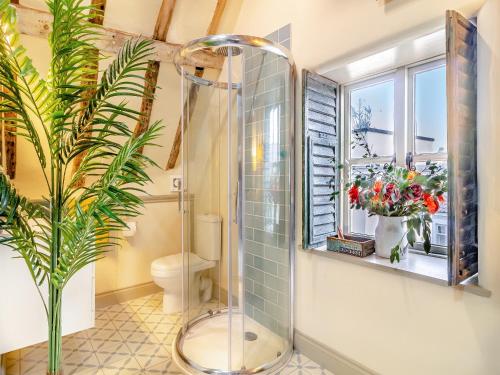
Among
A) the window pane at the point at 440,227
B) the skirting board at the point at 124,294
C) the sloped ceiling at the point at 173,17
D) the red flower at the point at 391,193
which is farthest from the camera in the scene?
the skirting board at the point at 124,294

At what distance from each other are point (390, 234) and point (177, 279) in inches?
66.0

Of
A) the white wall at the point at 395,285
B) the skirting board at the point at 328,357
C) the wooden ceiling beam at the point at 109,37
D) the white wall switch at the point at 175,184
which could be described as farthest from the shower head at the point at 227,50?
the skirting board at the point at 328,357

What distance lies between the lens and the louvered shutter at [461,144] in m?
1.19

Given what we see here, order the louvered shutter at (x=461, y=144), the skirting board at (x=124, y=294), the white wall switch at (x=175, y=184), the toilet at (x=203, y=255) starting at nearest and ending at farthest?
the louvered shutter at (x=461, y=144), the toilet at (x=203, y=255), the skirting board at (x=124, y=294), the white wall switch at (x=175, y=184)

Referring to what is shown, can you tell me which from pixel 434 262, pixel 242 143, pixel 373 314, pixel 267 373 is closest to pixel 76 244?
pixel 242 143

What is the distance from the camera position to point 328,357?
1.84 meters

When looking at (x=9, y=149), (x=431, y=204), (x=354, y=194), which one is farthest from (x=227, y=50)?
(x=9, y=149)

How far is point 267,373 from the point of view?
182cm

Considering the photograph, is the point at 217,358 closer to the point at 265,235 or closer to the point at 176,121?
the point at 265,235

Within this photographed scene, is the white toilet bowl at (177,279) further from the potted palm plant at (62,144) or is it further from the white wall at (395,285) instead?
the potted palm plant at (62,144)

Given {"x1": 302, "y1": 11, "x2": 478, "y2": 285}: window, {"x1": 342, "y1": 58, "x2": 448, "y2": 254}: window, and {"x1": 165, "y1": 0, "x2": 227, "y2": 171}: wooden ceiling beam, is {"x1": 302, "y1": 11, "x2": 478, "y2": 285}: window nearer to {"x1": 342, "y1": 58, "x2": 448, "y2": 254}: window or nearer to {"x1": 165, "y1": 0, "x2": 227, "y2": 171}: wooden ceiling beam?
{"x1": 342, "y1": 58, "x2": 448, "y2": 254}: window

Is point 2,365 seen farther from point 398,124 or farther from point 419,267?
point 398,124

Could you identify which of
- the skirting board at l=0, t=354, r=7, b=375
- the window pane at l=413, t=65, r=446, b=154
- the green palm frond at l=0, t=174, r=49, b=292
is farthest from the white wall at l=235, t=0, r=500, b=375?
the skirting board at l=0, t=354, r=7, b=375

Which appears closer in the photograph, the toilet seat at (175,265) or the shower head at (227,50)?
the shower head at (227,50)
